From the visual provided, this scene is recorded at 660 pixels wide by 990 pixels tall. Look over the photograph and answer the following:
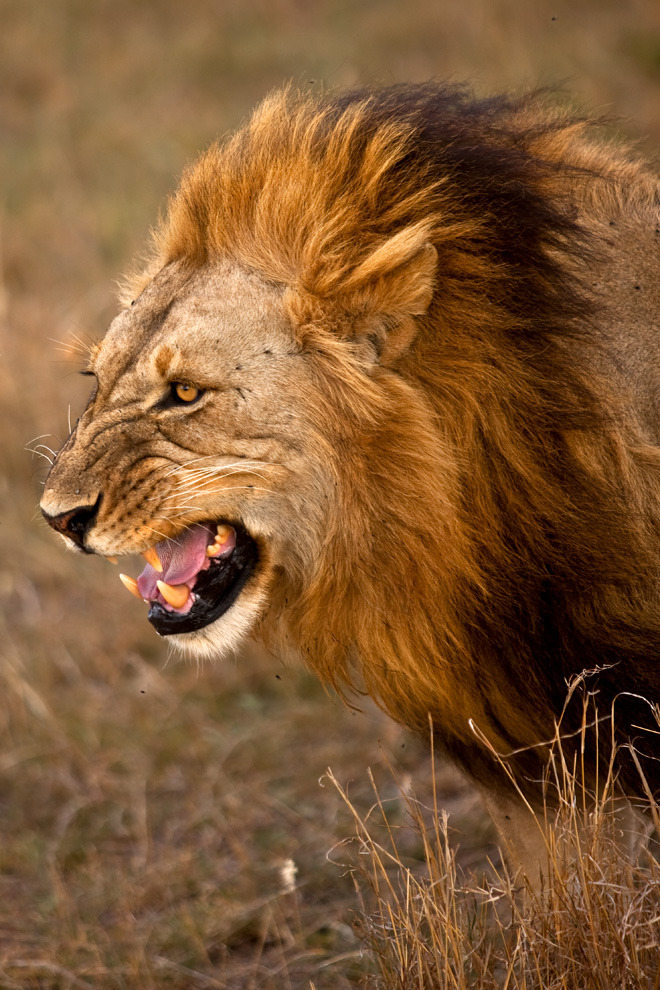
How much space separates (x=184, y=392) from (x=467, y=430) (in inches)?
22.6

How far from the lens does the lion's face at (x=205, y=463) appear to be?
2.30 meters

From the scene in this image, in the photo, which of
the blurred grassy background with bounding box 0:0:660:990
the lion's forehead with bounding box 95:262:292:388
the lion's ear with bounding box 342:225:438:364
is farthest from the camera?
the blurred grassy background with bounding box 0:0:660:990

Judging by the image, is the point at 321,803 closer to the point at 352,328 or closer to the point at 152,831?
the point at 152,831

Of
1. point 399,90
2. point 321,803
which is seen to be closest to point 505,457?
point 399,90

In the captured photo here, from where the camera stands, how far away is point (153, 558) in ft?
7.99

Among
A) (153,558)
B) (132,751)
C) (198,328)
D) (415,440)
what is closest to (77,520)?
(153,558)

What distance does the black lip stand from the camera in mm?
2391

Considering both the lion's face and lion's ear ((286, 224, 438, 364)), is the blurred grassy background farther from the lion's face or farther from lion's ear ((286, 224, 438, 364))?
lion's ear ((286, 224, 438, 364))

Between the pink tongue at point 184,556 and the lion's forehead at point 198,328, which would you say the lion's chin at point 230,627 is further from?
the lion's forehead at point 198,328

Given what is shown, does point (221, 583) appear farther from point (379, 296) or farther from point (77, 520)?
point (379, 296)

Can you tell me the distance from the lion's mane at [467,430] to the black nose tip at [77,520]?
447 mm

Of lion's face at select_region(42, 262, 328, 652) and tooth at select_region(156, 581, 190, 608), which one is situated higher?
lion's face at select_region(42, 262, 328, 652)

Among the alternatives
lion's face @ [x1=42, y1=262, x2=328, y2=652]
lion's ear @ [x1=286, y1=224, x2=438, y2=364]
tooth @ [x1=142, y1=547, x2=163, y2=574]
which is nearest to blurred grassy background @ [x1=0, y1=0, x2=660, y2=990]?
lion's face @ [x1=42, y1=262, x2=328, y2=652]

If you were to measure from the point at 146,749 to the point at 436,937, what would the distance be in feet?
7.75
